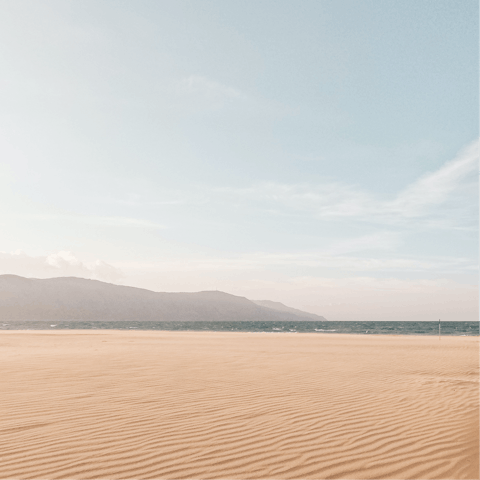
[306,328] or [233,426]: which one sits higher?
[233,426]

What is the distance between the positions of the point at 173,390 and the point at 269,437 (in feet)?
11.5

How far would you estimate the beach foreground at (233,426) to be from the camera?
4.42 meters

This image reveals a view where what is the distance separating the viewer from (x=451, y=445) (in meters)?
5.39

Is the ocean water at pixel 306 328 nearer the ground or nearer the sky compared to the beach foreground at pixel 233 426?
nearer the ground

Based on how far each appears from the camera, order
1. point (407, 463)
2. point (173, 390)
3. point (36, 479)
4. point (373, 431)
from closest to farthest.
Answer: point (36, 479), point (407, 463), point (373, 431), point (173, 390)

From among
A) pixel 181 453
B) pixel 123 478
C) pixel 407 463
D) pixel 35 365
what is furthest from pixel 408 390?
pixel 35 365

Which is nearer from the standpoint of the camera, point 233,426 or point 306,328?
point 233,426

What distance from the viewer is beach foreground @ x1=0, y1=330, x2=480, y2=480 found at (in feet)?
14.5

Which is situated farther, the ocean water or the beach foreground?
the ocean water

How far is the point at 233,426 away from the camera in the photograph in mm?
5832

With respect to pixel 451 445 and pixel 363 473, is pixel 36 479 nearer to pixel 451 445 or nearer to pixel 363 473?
pixel 363 473

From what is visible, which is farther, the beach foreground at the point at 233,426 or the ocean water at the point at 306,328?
the ocean water at the point at 306,328

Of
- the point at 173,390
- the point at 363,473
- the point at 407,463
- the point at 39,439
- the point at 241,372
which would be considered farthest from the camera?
the point at 241,372

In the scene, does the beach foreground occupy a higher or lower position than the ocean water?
higher
